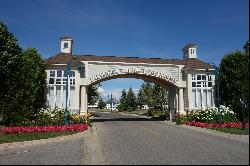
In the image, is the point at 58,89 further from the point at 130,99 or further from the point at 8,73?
the point at 130,99

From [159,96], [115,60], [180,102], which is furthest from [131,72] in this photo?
[159,96]

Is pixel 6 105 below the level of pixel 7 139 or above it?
above

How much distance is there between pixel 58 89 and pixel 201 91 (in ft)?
47.7

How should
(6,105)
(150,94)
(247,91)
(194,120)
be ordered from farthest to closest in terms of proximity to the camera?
(150,94), (194,120), (6,105), (247,91)

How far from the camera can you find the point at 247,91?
12.0ft

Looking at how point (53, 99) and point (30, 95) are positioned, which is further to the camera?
point (53, 99)

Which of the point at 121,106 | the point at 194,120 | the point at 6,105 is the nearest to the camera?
the point at 6,105

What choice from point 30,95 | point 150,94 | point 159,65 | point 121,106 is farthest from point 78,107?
point 121,106

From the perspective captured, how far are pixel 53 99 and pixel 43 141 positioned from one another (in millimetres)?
13357

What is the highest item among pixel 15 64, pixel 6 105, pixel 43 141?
pixel 15 64

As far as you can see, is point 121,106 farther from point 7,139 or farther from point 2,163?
point 2,163


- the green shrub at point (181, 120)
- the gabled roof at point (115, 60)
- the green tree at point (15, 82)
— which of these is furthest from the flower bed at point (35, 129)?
the green shrub at point (181, 120)

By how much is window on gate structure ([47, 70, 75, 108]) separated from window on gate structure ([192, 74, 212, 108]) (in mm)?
12506

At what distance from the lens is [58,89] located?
2919 centimetres
